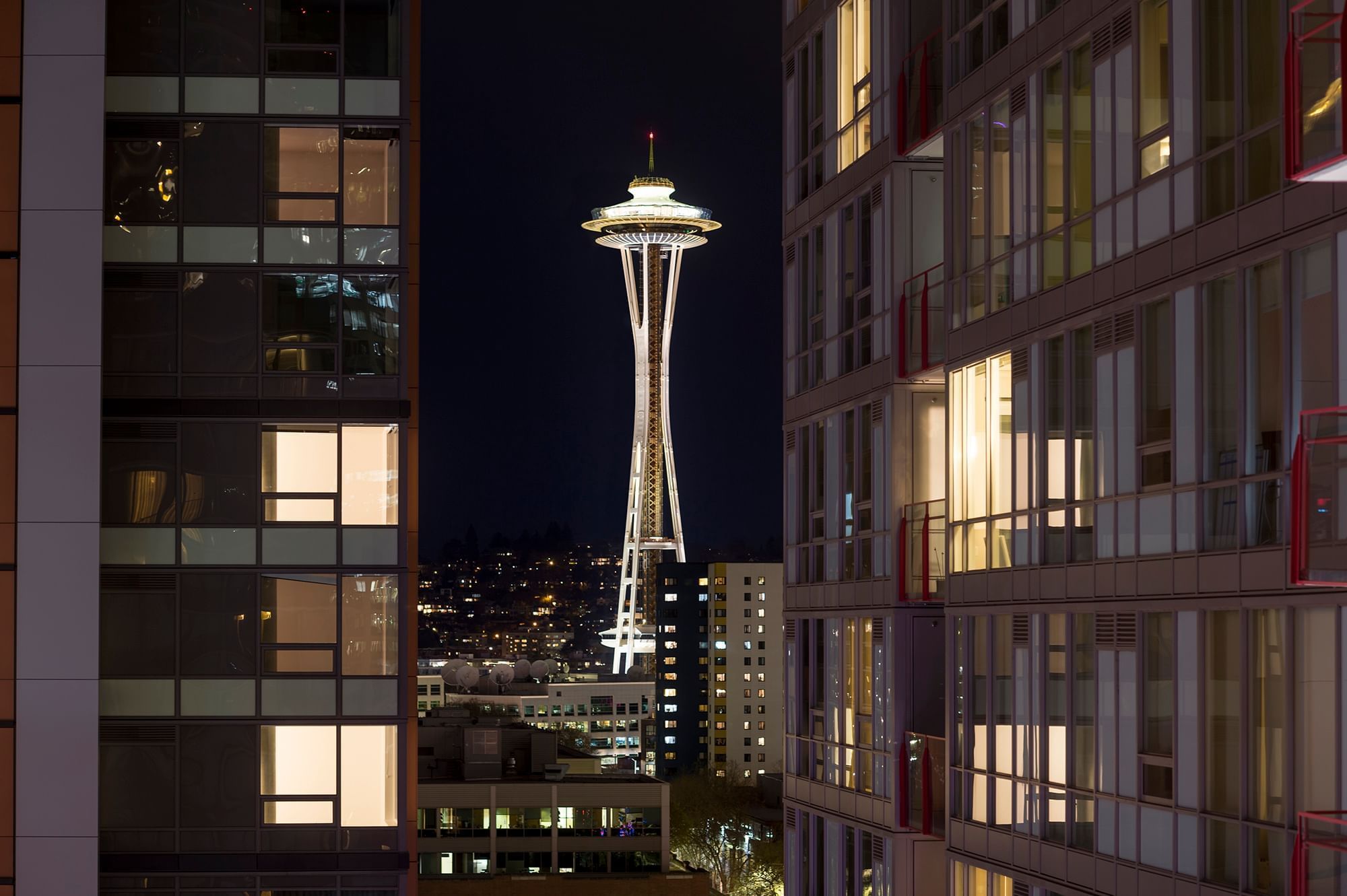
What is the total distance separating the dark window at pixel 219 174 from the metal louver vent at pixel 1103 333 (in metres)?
11.2

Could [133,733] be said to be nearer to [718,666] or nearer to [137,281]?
[137,281]

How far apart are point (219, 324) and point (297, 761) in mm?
5575

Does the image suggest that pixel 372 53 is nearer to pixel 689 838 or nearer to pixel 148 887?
pixel 148 887

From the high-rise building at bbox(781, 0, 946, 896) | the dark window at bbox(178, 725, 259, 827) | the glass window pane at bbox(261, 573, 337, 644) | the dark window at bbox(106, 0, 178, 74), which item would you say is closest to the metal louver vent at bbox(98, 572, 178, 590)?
the glass window pane at bbox(261, 573, 337, 644)

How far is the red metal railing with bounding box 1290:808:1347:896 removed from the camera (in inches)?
506

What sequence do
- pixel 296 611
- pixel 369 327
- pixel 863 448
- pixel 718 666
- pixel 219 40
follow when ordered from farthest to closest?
→ pixel 718 666 < pixel 863 448 < pixel 219 40 < pixel 369 327 < pixel 296 611

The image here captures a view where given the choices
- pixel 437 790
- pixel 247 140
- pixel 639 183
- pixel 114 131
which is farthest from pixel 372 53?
pixel 639 183

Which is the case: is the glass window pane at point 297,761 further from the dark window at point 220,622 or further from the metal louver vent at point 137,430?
the metal louver vent at point 137,430

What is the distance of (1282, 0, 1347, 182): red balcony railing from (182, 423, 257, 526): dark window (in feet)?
47.6

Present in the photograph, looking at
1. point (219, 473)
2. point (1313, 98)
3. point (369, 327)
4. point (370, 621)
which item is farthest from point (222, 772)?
point (1313, 98)

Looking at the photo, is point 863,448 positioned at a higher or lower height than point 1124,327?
lower

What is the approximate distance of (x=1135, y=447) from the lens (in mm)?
16641

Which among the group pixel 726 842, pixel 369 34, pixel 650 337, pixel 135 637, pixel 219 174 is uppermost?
pixel 650 337

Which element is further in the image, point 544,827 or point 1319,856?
point 544,827
